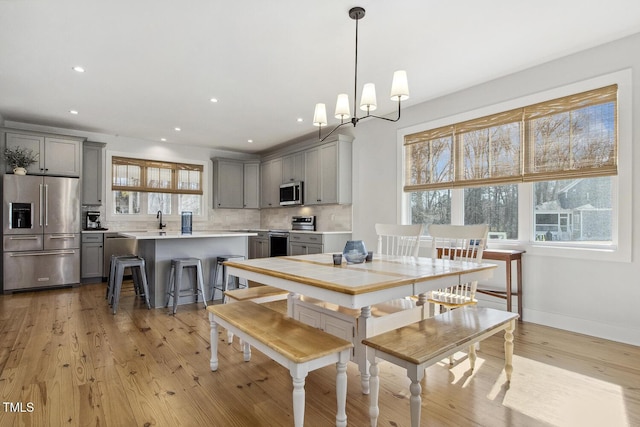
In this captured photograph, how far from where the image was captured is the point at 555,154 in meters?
3.38

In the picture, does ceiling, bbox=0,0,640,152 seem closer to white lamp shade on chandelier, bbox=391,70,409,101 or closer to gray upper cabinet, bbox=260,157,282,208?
white lamp shade on chandelier, bbox=391,70,409,101

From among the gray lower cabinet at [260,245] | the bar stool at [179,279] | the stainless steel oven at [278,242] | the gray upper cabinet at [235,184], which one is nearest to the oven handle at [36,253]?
the bar stool at [179,279]

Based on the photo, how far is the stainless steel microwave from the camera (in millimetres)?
6352

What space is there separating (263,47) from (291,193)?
365 centimetres

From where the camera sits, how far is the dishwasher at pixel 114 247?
5703 millimetres

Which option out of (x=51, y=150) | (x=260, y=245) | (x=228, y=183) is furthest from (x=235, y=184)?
(x=51, y=150)

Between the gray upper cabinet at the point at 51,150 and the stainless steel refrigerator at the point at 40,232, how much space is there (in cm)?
24

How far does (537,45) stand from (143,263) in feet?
15.2

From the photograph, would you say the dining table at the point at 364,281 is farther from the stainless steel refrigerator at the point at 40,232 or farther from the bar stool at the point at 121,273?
the stainless steel refrigerator at the point at 40,232

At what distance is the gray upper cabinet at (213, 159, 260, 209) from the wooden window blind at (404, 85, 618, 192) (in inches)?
156

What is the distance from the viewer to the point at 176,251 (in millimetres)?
4238

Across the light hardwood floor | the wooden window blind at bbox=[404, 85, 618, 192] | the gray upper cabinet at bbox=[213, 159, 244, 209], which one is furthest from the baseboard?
the gray upper cabinet at bbox=[213, 159, 244, 209]

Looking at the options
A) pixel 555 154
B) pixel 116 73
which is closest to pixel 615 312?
pixel 555 154

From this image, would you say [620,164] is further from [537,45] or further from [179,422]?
[179,422]
